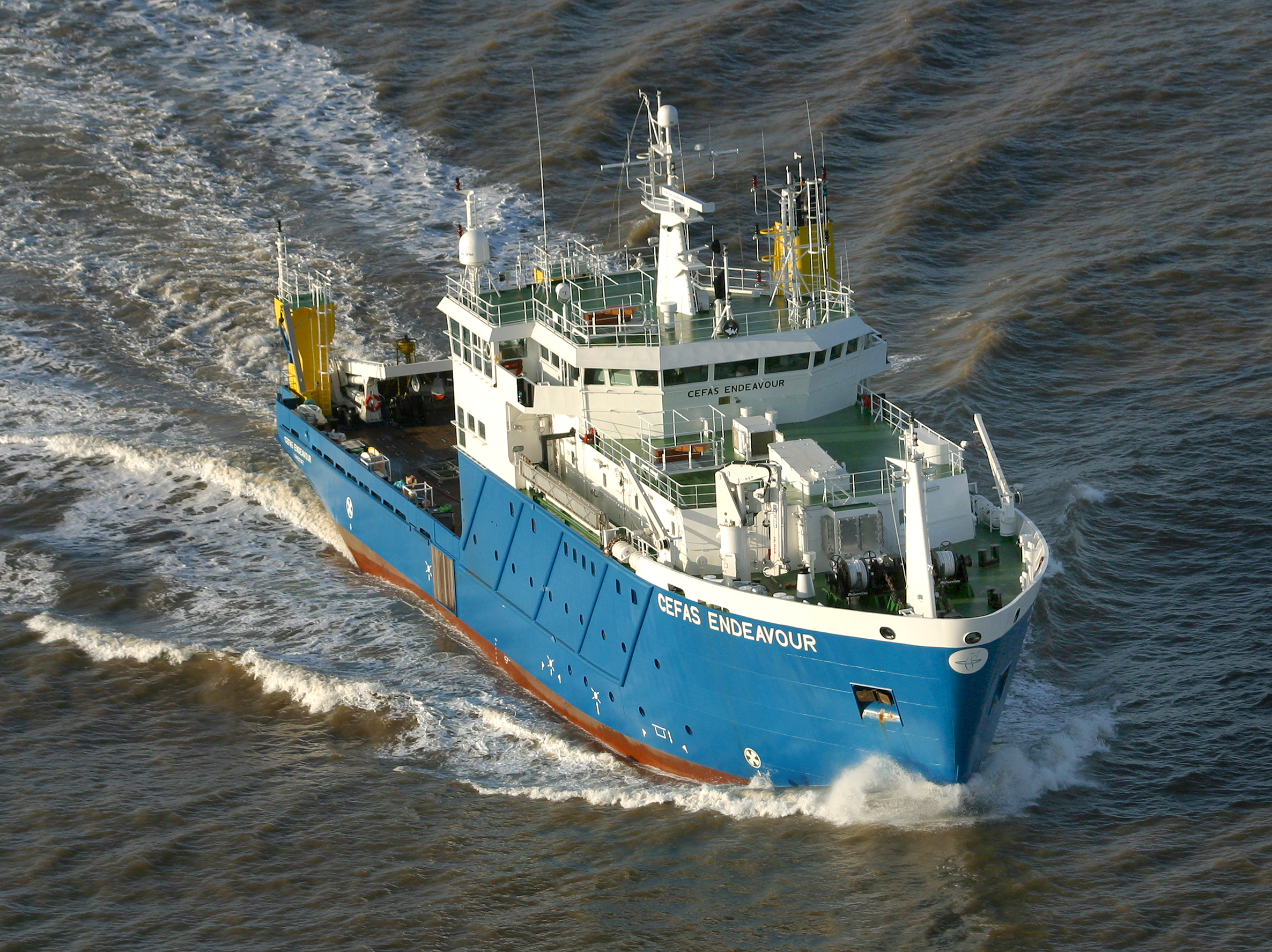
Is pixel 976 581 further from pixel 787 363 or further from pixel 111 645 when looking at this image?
pixel 111 645

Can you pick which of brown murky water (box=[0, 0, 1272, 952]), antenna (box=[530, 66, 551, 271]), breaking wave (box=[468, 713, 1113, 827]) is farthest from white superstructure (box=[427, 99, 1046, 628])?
brown murky water (box=[0, 0, 1272, 952])

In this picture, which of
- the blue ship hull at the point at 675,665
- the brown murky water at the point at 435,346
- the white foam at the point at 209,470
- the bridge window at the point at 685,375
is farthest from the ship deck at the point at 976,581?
the white foam at the point at 209,470

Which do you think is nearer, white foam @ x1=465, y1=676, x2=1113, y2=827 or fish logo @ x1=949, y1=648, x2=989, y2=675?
fish logo @ x1=949, y1=648, x2=989, y2=675

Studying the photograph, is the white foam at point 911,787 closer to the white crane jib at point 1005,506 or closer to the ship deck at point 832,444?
the white crane jib at point 1005,506

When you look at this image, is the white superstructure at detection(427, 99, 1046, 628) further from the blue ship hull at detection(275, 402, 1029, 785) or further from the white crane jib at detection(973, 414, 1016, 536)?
the blue ship hull at detection(275, 402, 1029, 785)

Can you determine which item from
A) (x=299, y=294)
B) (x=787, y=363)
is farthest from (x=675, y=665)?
(x=299, y=294)

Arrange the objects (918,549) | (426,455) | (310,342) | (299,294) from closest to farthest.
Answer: (918,549) < (426,455) < (310,342) < (299,294)
